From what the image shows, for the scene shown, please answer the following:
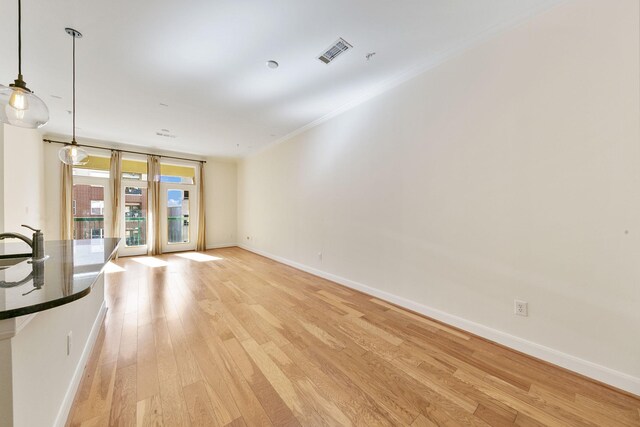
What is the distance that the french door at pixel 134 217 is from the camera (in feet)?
19.5

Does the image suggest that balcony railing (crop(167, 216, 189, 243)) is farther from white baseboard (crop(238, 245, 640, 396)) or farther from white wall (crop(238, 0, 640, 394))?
white baseboard (crop(238, 245, 640, 396))

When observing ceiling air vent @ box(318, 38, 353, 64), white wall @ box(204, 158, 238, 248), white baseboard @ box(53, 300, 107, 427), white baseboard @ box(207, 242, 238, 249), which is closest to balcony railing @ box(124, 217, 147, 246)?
white wall @ box(204, 158, 238, 248)

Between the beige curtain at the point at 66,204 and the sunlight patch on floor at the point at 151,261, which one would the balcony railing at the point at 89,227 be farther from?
the sunlight patch on floor at the point at 151,261

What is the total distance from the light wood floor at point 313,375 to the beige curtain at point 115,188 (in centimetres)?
380

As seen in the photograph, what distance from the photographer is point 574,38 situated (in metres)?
1.79

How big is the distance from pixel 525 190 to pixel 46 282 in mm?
3192

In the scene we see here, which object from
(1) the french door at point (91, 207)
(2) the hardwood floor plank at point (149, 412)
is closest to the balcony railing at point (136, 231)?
(1) the french door at point (91, 207)

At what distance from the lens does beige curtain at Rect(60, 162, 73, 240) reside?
198 inches

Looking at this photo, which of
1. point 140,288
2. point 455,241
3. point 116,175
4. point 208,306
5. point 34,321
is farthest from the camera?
point 116,175

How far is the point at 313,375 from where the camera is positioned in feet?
5.78

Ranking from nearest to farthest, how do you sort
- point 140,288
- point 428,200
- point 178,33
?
point 178,33
point 428,200
point 140,288

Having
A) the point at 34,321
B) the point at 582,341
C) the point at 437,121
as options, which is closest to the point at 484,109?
the point at 437,121

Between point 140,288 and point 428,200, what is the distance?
4334 millimetres

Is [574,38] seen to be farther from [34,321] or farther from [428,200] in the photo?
[34,321]
